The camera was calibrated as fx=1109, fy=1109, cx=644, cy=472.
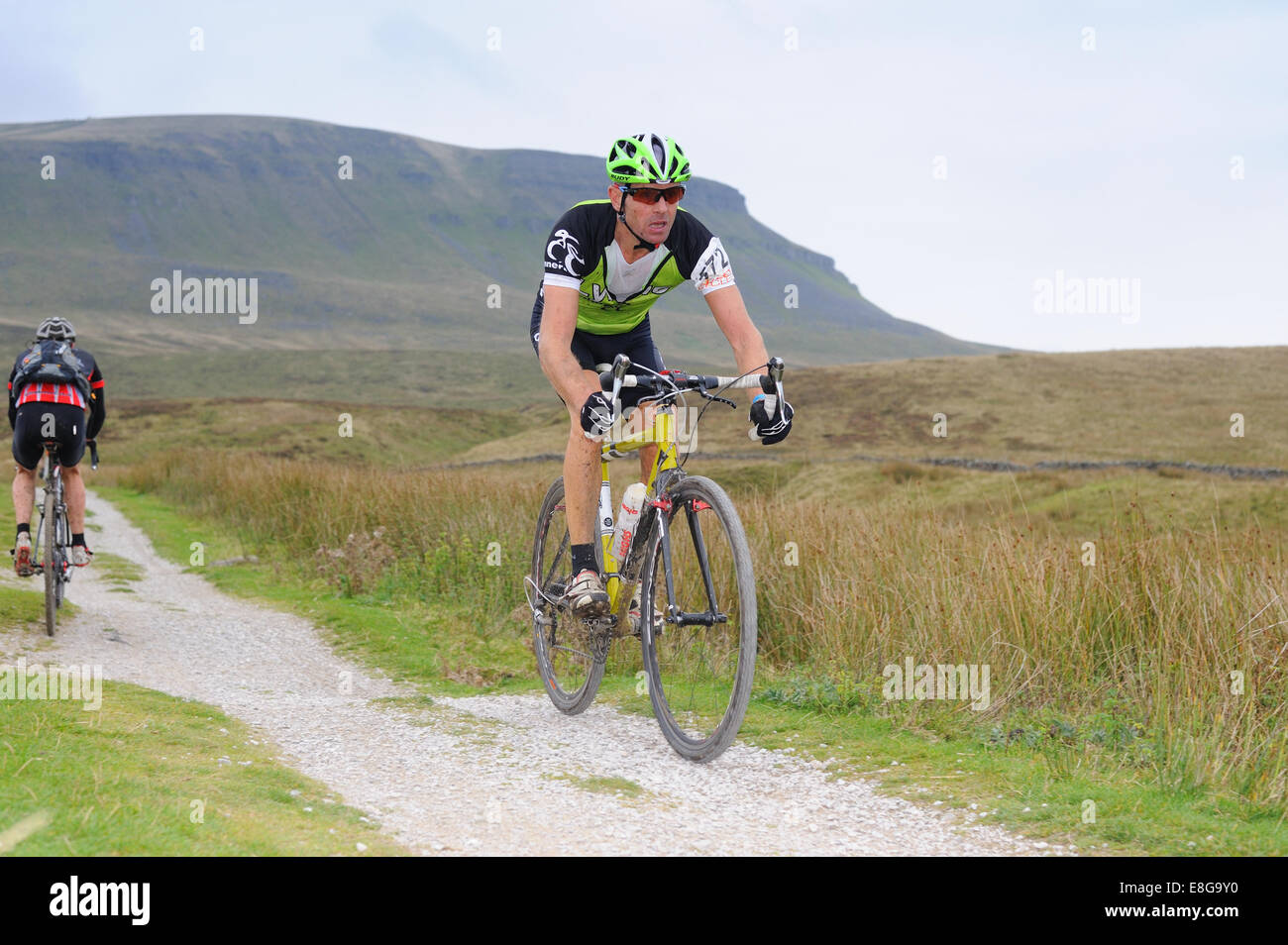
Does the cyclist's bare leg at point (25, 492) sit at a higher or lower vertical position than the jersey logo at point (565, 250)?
lower

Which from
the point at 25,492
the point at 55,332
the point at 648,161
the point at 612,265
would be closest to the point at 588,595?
the point at 612,265

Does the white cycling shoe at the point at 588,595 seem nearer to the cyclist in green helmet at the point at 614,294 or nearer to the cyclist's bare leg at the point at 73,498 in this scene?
the cyclist in green helmet at the point at 614,294

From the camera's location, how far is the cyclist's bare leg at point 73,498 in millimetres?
8516

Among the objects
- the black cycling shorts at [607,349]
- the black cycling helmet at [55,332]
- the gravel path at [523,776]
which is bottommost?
the gravel path at [523,776]

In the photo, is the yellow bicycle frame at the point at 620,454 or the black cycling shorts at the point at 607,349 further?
the black cycling shorts at the point at 607,349

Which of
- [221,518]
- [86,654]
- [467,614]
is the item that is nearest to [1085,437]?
[221,518]

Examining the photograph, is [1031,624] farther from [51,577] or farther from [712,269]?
[51,577]

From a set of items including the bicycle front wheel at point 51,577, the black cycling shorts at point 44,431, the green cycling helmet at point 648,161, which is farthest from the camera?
the black cycling shorts at point 44,431

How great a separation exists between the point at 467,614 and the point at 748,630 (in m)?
4.43

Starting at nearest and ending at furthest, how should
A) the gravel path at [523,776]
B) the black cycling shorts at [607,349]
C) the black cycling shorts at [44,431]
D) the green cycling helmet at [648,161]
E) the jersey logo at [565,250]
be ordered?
the gravel path at [523,776] < the green cycling helmet at [648,161] < the jersey logo at [565,250] < the black cycling shorts at [607,349] < the black cycling shorts at [44,431]

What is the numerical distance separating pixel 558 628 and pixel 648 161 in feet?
9.66

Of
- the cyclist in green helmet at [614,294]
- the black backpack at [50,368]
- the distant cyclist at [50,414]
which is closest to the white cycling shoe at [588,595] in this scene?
the cyclist in green helmet at [614,294]
